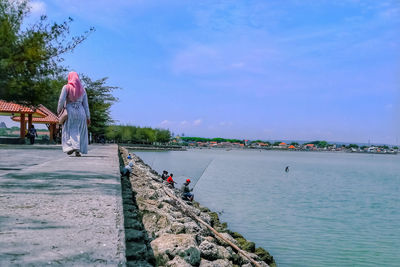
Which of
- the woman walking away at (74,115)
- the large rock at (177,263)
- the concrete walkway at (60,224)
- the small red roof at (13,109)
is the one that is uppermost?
the small red roof at (13,109)

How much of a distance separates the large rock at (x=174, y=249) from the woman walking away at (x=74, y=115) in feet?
23.1

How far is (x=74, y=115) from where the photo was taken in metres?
A: 11.8

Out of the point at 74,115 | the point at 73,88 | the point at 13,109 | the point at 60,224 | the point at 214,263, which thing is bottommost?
the point at 214,263

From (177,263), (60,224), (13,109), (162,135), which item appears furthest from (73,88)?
(162,135)

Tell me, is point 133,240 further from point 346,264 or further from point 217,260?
point 346,264

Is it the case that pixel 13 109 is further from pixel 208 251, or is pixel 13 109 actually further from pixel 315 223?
pixel 208 251

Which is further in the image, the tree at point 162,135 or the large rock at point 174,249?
the tree at point 162,135

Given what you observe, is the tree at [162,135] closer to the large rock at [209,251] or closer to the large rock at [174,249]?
the large rock at [209,251]

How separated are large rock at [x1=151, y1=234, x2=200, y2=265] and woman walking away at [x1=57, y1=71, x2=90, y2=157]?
7026 mm

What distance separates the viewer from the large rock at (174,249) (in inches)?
198

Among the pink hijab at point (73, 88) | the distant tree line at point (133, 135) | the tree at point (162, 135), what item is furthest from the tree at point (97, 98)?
the tree at point (162, 135)

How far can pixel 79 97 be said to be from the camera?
11914 millimetres

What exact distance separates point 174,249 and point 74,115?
301 inches

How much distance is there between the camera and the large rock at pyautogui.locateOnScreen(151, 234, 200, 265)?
198 inches
